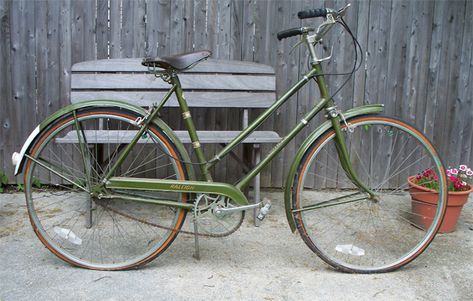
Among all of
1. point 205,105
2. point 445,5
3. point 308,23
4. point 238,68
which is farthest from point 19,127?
point 445,5

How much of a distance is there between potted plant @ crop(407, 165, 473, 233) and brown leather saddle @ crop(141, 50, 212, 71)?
1.82m

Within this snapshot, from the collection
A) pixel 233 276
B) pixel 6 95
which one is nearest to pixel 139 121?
pixel 233 276

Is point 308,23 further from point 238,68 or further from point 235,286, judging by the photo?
point 235,286

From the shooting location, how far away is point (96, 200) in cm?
297

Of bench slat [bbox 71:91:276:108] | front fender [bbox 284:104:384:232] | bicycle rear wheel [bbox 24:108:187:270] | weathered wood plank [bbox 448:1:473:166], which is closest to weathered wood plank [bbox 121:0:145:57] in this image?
bench slat [bbox 71:91:276:108]

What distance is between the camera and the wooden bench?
397 centimetres

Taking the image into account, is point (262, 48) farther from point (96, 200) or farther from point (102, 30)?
point (96, 200)

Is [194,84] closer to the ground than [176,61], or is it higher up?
closer to the ground

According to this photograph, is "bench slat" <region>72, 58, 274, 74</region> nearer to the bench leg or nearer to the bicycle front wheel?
the bench leg

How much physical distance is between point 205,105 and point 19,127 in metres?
1.61

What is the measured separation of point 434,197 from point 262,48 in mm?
1843

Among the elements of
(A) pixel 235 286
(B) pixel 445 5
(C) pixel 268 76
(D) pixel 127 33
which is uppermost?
(B) pixel 445 5

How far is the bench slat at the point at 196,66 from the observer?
4.03m

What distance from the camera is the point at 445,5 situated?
14.7ft
